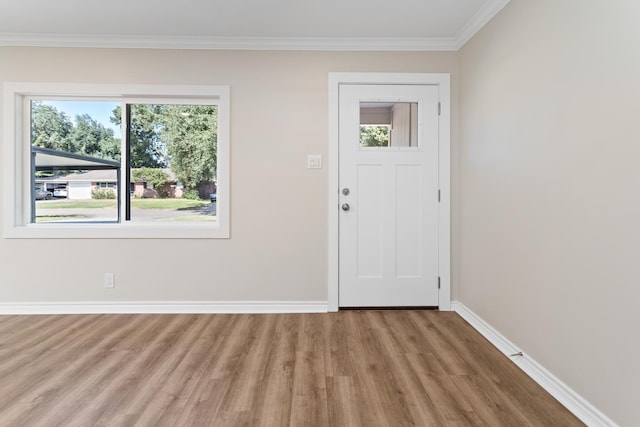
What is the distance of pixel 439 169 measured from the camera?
2914 mm

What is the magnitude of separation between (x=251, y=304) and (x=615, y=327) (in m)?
2.41

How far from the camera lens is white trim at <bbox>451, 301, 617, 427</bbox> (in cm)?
149

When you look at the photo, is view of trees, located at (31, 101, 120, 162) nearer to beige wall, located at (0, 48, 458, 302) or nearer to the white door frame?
beige wall, located at (0, 48, 458, 302)

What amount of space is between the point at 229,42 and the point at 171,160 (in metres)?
1.15

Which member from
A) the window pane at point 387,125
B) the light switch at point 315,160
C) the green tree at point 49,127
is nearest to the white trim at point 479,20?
the window pane at point 387,125

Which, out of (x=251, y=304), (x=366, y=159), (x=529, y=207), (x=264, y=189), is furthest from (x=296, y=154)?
(x=529, y=207)

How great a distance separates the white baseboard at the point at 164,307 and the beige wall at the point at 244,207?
0.17 ft

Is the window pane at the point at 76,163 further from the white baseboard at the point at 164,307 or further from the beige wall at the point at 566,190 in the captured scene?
the beige wall at the point at 566,190

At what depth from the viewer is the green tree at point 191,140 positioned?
2963 millimetres

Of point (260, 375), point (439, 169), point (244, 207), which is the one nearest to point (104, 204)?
point (244, 207)

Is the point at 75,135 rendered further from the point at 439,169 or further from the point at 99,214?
the point at 439,169

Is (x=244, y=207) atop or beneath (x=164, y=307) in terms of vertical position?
atop

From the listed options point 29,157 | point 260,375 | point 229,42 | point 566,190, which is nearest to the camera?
point 566,190

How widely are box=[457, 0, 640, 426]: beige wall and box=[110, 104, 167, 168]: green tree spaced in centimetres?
276
